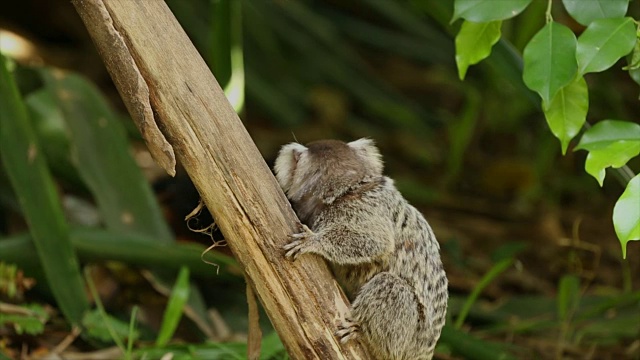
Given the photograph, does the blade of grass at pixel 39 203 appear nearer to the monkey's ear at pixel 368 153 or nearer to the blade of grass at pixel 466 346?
the monkey's ear at pixel 368 153

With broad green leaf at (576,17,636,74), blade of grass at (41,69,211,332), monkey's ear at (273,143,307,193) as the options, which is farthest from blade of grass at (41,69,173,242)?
broad green leaf at (576,17,636,74)

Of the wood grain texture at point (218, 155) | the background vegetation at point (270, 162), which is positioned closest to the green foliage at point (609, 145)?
the background vegetation at point (270, 162)

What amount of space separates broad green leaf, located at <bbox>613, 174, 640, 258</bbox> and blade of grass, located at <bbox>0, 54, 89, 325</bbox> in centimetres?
224

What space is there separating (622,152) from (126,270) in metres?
2.52

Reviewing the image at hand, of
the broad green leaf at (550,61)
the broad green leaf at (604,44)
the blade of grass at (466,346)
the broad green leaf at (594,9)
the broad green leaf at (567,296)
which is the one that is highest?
the broad green leaf at (594,9)

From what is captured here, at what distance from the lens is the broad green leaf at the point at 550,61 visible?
2279 millimetres

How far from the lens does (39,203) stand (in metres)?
3.37

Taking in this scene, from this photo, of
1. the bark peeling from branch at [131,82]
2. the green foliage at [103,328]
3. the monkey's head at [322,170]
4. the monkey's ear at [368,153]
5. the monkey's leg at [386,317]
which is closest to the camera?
the bark peeling from branch at [131,82]

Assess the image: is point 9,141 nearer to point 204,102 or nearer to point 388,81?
point 204,102

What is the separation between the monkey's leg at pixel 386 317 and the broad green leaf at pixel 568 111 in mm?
654

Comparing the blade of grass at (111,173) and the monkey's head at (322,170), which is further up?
the monkey's head at (322,170)

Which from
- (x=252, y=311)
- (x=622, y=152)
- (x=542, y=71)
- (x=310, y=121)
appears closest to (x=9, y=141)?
(x=252, y=311)

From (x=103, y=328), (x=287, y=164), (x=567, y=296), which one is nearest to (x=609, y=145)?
(x=287, y=164)

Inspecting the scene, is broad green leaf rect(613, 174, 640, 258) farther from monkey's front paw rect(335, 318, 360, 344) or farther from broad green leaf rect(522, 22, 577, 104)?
monkey's front paw rect(335, 318, 360, 344)
